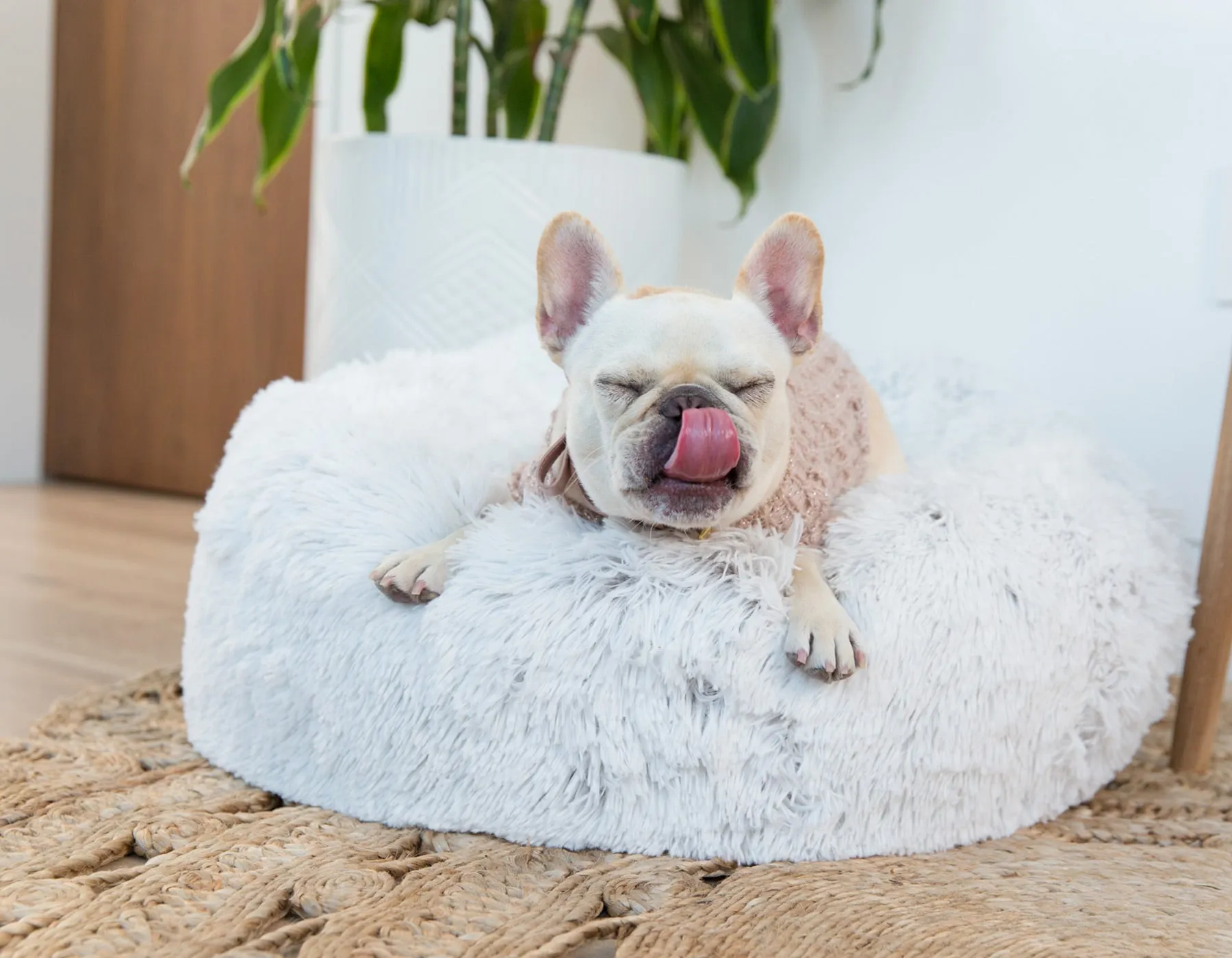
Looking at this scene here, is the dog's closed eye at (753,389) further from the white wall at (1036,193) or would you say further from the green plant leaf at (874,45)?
the green plant leaf at (874,45)

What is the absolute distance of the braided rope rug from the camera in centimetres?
80

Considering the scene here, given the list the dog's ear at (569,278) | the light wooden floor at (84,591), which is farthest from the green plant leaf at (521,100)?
the dog's ear at (569,278)

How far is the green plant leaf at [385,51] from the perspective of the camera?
1943 millimetres

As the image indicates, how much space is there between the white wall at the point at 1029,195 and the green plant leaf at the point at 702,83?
220mm

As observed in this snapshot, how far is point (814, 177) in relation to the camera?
81.7 inches

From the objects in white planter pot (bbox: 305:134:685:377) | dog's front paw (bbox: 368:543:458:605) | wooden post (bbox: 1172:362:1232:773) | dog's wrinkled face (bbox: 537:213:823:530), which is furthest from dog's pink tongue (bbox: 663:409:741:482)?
white planter pot (bbox: 305:134:685:377)

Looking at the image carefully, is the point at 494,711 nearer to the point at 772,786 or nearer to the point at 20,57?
the point at 772,786

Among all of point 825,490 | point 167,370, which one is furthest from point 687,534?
point 167,370

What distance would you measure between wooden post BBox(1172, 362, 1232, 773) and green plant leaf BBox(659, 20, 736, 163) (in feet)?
3.06

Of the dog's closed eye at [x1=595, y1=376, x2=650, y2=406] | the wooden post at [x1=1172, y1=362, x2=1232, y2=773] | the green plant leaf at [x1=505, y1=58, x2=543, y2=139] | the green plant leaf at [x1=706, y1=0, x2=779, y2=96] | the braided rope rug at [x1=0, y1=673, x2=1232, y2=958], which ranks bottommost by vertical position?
the braided rope rug at [x1=0, y1=673, x2=1232, y2=958]

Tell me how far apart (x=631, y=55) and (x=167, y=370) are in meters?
2.00

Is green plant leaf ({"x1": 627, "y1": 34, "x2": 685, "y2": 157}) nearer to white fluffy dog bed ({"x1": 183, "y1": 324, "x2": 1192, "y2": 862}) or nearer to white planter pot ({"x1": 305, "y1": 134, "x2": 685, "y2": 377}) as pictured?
white planter pot ({"x1": 305, "y1": 134, "x2": 685, "y2": 377})

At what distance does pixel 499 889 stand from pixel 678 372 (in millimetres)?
434

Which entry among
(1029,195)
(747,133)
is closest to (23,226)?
(747,133)
